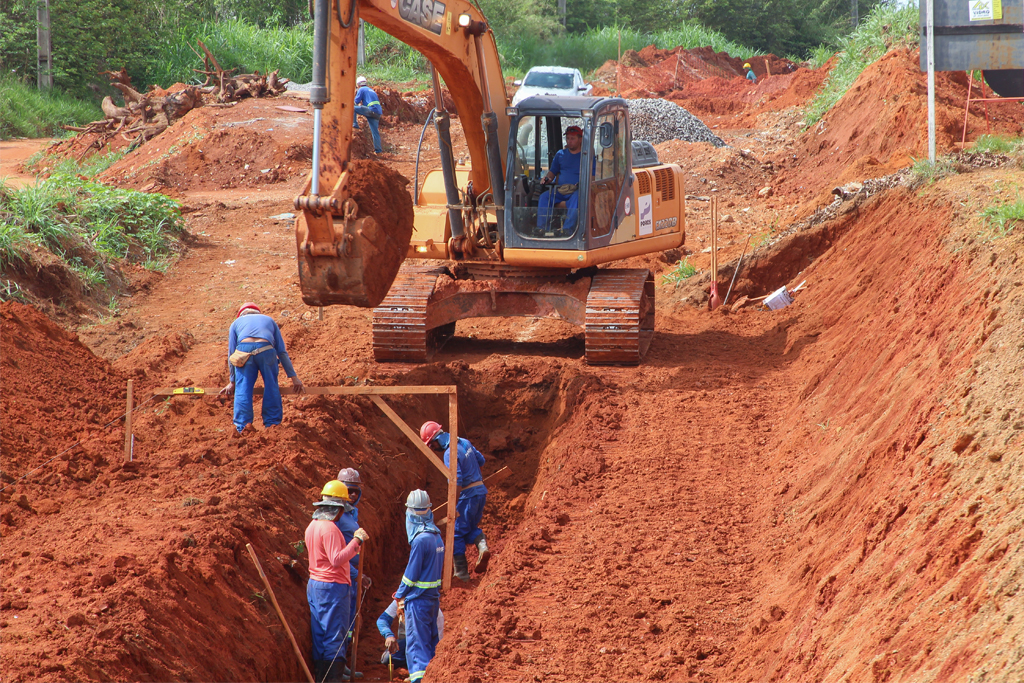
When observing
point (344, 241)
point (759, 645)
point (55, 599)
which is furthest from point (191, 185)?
point (759, 645)

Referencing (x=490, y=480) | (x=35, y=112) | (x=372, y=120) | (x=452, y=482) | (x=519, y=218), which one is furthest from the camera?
(x=35, y=112)

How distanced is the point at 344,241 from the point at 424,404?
12.7ft

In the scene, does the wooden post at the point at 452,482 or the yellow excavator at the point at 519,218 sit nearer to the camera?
the wooden post at the point at 452,482

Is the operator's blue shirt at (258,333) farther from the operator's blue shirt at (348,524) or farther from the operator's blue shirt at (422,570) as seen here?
the operator's blue shirt at (422,570)

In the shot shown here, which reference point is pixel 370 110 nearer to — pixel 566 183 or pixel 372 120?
pixel 372 120

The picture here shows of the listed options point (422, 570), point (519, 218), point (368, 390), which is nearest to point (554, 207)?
point (519, 218)

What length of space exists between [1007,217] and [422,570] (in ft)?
18.6

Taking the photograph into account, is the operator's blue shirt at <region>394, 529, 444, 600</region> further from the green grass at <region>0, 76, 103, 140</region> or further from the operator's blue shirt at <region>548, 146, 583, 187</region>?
the green grass at <region>0, 76, 103, 140</region>

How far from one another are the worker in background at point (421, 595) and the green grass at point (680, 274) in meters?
8.94

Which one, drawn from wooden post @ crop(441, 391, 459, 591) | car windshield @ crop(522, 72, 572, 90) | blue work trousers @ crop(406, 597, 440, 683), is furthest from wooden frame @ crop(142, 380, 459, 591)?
car windshield @ crop(522, 72, 572, 90)

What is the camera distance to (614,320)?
10.6 m

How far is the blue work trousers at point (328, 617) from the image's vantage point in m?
6.66

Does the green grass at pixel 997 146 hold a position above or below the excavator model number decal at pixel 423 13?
below

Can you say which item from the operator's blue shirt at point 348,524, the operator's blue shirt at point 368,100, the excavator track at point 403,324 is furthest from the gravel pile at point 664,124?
the operator's blue shirt at point 348,524
